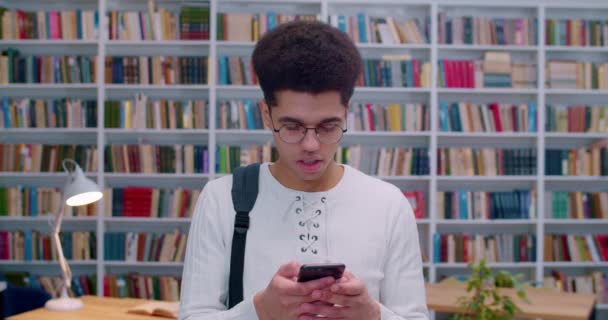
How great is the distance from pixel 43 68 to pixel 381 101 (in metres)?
2.88

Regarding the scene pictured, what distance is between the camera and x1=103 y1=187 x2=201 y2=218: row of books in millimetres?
5500

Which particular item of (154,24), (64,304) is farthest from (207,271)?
(154,24)

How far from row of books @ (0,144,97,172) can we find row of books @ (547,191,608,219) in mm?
3896

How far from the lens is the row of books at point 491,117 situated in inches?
219

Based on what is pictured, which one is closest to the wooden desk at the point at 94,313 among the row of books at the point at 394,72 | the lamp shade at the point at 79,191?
the lamp shade at the point at 79,191

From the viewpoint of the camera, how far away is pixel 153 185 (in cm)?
583

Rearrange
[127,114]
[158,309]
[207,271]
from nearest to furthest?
[207,271], [158,309], [127,114]

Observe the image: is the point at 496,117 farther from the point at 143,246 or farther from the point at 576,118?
the point at 143,246

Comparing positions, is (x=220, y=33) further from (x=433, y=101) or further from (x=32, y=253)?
(x=32, y=253)

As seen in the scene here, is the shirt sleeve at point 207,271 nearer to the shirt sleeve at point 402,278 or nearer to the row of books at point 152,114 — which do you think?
the shirt sleeve at point 402,278

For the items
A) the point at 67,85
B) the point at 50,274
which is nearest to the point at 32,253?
the point at 50,274

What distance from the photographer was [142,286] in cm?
553

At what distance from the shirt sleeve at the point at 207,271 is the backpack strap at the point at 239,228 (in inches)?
0.7

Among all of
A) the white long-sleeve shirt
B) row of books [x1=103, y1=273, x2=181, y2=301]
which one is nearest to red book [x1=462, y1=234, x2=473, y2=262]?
row of books [x1=103, y1=273, x2=181, y2=301]
